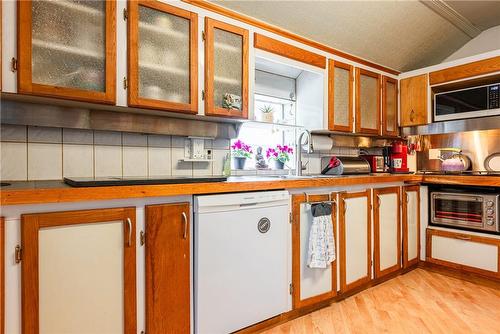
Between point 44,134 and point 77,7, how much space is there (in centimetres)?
71

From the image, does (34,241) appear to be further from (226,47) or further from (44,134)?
(226,47)

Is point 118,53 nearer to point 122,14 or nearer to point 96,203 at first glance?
point 122,14

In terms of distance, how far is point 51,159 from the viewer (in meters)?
1.63

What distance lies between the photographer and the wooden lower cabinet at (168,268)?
1.36 m

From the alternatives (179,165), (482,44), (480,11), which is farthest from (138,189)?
(482,44)

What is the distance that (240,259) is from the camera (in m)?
1.63

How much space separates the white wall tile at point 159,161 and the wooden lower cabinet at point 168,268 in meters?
0.61

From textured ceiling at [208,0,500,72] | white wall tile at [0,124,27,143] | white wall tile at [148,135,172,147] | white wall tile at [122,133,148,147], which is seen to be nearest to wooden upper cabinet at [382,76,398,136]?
textured ceiling at [208,0,500,72]

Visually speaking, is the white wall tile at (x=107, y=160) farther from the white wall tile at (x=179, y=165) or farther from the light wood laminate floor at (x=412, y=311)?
the light wood laminate floor at (x=412, y=311)

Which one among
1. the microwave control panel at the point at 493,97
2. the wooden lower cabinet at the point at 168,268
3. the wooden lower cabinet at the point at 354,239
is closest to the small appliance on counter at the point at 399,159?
the microwave control panel at the point at 493,97

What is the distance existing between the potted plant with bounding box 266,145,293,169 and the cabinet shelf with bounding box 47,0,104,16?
5.56 ft

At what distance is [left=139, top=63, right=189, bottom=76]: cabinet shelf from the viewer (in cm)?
167

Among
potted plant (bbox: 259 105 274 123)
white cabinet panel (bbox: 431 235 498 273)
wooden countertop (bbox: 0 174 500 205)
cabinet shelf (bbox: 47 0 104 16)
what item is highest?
cabinet shelf (bbox: 47 0 104 16)

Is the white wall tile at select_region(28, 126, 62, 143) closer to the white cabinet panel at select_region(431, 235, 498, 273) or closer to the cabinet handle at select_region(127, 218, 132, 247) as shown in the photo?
the cabinet handle at select_region(127, 218, 132, 247)
